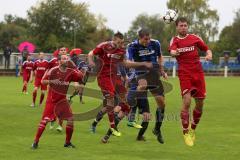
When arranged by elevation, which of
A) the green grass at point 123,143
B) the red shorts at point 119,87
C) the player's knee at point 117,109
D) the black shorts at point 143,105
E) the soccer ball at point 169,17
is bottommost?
the green grass at point 123,143

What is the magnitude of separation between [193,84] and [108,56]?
2230 millimetres

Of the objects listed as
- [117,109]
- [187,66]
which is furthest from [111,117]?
[187,66]

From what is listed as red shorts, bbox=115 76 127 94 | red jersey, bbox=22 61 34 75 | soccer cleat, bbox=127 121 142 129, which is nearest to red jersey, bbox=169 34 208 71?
red shorts, bbox=115 76 127 94

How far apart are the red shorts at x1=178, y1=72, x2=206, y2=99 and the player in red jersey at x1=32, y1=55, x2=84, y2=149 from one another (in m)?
2.10

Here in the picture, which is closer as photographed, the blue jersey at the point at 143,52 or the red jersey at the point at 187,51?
the red jersey at the point at 187,51

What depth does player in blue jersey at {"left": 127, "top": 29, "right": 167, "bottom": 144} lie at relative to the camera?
11766 mm

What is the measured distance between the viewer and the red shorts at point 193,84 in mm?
11023

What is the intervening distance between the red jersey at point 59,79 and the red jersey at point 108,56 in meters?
1.31

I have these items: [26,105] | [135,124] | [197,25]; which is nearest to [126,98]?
[135,124]

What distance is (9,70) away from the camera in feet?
173

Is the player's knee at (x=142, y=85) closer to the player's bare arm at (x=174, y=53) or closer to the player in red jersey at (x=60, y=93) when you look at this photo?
the player's bare arm at (x=174, y=53)

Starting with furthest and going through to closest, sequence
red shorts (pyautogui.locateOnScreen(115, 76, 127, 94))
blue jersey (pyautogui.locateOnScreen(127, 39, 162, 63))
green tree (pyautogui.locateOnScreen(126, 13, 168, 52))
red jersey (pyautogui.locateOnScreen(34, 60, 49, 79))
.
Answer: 1. green tree (pyautogui.locateOnScreen(126, 13, 168, 52))
2. red jersey (pyautogui.locateOnScreen(34, 60, 49, 79))
3. red shorts (pyautogui.locateOnScreen(115, 76, 127, 94))
4. blue jersey (pyautogui.locateOnScreen(127, 39, 162, 63))

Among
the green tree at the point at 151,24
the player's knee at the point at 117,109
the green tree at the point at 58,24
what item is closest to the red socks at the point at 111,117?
the player's knee at the point at 117,109

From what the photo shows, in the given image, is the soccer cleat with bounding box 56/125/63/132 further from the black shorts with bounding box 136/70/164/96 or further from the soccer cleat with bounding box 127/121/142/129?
the black shorts with bounding box 136/70/164/96
